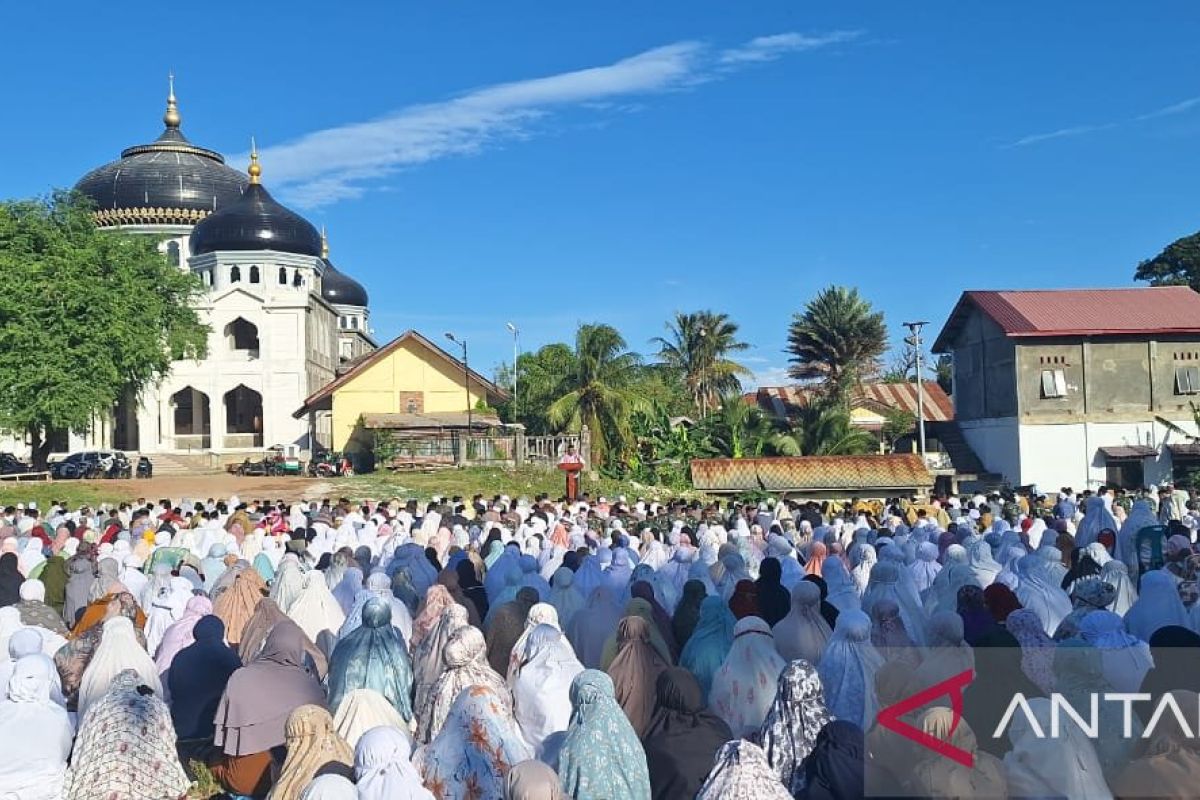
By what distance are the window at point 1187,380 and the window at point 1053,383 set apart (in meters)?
2.96

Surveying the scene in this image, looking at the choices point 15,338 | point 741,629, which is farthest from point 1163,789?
point 15,338

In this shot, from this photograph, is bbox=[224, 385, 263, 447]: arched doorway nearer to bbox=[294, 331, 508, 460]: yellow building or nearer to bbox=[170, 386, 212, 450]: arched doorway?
bbox=[170, 386, 212, 450]: arched doorway

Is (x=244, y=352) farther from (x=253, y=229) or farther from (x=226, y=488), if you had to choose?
(x=226, y=488)

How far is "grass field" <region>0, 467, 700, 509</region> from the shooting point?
25766mm

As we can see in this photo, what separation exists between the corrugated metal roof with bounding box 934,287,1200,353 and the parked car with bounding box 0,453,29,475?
2664 centimetres

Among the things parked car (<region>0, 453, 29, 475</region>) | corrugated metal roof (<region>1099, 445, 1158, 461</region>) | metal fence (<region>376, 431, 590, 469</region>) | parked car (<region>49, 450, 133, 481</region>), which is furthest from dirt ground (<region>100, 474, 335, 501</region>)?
corrugated metal roof (<region>1099, 445, 1158, 461</region>)

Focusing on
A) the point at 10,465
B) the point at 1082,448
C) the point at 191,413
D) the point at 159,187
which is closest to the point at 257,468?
the point at 10,465

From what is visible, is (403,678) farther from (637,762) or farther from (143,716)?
(637,762)

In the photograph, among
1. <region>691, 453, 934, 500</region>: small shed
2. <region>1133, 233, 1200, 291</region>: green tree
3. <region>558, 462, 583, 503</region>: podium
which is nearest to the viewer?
<region>558, 462, 583, 503</region>: podium

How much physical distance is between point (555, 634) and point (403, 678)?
113 centimetres

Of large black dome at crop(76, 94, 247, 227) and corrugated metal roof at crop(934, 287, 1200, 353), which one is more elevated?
large black dome at crop(76, 94, 247, 227)

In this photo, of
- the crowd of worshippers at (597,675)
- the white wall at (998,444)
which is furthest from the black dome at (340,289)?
the crowd of worshippers at (597,675)

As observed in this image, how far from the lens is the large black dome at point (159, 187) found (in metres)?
41.0

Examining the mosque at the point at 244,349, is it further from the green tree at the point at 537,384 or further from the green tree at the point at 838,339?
the green tree at the point at 838,339
